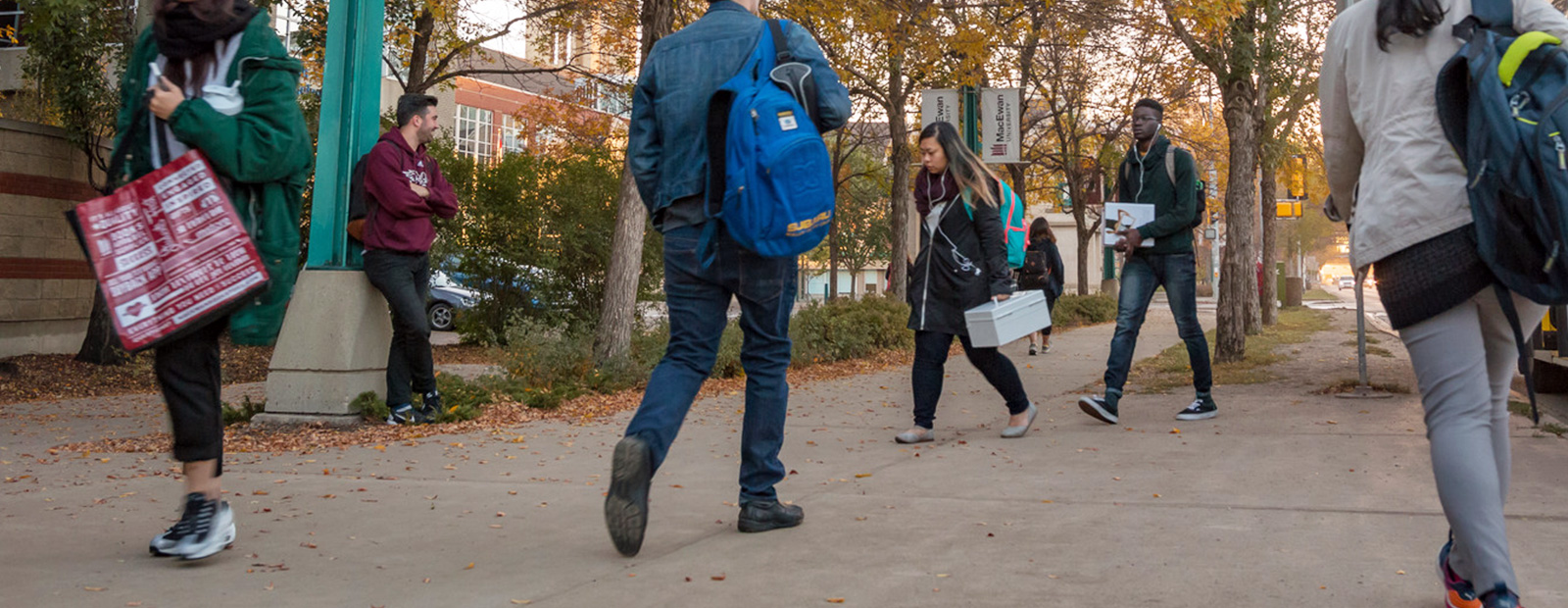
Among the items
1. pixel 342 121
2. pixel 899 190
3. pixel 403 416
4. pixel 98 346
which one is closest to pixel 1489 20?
pixel 403 416

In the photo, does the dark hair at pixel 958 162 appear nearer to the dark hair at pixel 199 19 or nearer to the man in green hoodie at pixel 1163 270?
the man in green hoodie at pixel 1163 270

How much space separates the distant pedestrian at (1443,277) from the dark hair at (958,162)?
3.41 meters

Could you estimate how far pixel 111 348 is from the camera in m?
11.9

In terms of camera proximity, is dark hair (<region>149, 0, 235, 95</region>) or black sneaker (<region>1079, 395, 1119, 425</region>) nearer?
dark hair (<region>149, 0, 235, 95</region>)

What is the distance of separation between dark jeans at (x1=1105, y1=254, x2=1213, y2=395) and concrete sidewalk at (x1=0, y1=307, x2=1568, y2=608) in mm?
497

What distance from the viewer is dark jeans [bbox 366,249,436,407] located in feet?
22.2

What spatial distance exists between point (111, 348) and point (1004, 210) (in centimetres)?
952

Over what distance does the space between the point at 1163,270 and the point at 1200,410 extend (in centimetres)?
85

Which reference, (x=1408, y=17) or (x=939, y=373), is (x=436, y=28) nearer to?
(x=939, y=373)

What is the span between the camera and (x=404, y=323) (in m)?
6.80

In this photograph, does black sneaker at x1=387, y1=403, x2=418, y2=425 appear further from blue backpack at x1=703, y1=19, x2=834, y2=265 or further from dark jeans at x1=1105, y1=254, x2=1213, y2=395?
dark jeans at x1=1105, y1=254, x2=1213, y2=395

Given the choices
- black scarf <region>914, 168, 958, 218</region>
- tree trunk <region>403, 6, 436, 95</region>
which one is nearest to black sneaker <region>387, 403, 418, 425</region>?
black scarf <region>914, 168, 958, 218</region>

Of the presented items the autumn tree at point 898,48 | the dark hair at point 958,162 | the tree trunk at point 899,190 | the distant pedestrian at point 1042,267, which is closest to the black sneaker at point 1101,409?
the dark hair at point 958,162

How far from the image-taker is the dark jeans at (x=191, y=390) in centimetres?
346
